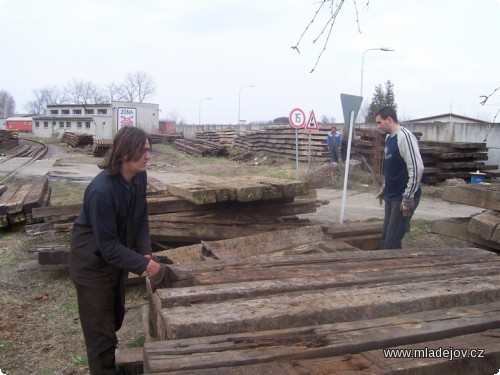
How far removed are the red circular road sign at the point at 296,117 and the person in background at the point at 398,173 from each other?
9.50 metres

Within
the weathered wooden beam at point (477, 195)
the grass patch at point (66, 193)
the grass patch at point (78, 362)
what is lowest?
the grass patch at point (78, 362)

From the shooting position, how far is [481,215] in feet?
18.8

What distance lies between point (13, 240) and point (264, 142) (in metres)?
20.9

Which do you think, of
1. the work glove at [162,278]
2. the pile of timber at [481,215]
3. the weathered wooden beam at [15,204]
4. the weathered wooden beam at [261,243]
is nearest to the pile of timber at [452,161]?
the pile of timber at [481,215]

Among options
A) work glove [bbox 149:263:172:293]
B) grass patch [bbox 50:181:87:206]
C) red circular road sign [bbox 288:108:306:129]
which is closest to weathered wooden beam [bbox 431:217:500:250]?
work glove [bbox 149:263:172:293]

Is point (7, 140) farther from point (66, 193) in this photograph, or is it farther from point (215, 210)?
point (215, 210)

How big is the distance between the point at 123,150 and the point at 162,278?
→ 86cm

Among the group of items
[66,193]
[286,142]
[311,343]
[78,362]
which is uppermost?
[286,142]

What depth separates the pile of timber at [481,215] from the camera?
17.2 ft

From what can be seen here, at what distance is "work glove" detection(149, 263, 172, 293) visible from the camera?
112 inches

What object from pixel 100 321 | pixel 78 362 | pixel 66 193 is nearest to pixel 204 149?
pixel 66 193

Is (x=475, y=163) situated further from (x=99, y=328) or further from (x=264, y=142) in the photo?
(x=99, y=328)

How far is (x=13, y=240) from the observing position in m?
7.40

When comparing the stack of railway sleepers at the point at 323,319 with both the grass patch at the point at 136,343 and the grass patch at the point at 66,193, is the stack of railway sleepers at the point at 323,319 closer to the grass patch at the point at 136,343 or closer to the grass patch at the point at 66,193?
the grass patch at the point at 136,343
